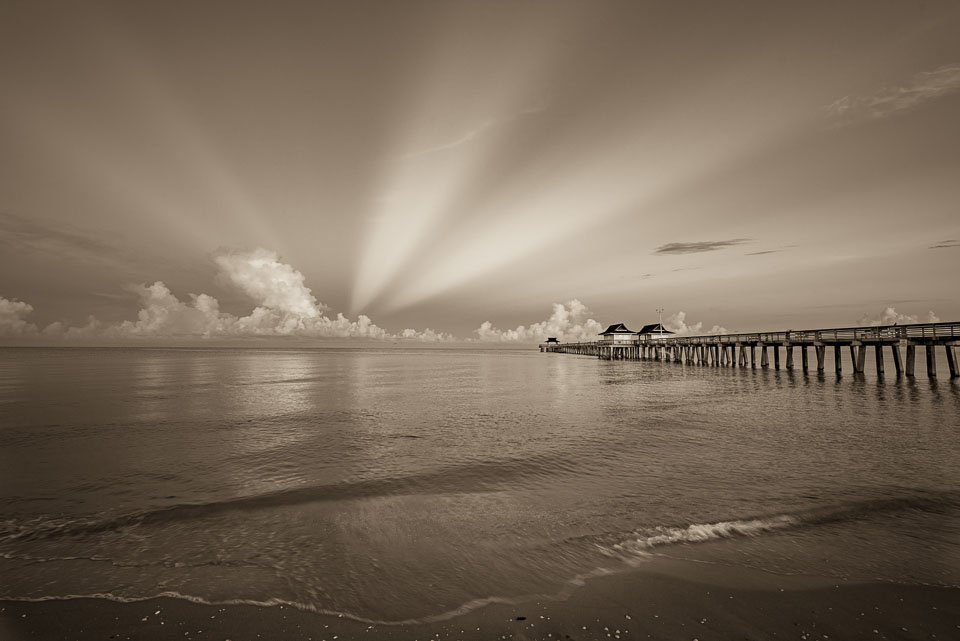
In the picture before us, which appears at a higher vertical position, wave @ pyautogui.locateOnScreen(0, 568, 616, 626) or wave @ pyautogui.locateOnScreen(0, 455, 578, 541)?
wave @ pyautogui.locateOnScreen(0, 568, 616, 626)

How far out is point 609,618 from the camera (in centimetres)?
461

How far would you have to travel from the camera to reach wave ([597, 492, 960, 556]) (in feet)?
21.5

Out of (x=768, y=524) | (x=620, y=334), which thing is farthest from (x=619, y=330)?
(x=768, y=524)

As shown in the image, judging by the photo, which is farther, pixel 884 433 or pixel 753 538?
pixel 884 433

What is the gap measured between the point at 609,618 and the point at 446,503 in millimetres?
4380

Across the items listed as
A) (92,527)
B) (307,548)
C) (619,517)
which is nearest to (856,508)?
(619,517)

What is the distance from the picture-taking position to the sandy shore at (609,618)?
434cm

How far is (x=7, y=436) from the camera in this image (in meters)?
14.6

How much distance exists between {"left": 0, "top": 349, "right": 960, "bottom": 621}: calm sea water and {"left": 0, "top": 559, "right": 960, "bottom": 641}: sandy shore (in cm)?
29

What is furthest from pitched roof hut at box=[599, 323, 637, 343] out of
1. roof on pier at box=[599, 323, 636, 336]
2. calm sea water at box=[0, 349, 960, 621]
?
calm sea water at box=[0, 349, 960, 621]

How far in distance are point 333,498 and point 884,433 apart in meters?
17.8

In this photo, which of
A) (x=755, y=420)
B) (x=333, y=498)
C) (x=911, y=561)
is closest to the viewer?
(x=911, y=561)

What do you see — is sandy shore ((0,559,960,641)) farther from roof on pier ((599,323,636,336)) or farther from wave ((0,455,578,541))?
roof on pier ((599,323,636,336))

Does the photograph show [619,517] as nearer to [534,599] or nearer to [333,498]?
[534,599]
